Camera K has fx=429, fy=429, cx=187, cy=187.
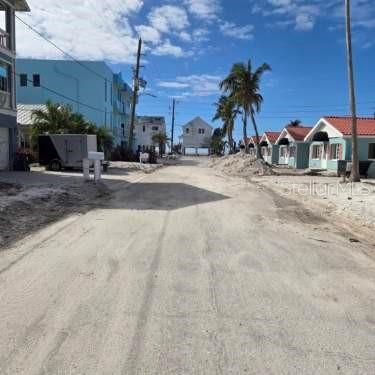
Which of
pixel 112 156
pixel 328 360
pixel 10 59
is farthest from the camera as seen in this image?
pixel 112 156

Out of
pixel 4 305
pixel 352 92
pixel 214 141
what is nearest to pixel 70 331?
pixel 4 305

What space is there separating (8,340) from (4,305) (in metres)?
0.88

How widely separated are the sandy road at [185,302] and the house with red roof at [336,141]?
79.0 ft

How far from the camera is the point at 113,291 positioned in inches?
203

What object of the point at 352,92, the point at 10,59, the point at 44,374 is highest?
the point at 10,59

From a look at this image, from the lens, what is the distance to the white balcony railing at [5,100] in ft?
75.7

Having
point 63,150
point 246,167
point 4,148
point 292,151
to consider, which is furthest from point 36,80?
point 292,151

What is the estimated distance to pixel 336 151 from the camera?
110 ft

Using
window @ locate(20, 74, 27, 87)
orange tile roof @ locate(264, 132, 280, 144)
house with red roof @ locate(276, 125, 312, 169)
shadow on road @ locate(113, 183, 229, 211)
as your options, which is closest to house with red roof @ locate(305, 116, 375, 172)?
house with red roof @ locate(276, 125, 312, 169)

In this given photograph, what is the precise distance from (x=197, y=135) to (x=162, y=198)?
10717 centimetres

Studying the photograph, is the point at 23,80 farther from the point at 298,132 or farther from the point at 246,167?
the point at 298,132

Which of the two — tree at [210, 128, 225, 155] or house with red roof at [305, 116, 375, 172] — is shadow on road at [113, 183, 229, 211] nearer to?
house with red roof at [305, 116, 375, 172]

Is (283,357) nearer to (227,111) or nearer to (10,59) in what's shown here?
(10,59)

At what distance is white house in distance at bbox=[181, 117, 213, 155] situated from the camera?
120 metres
